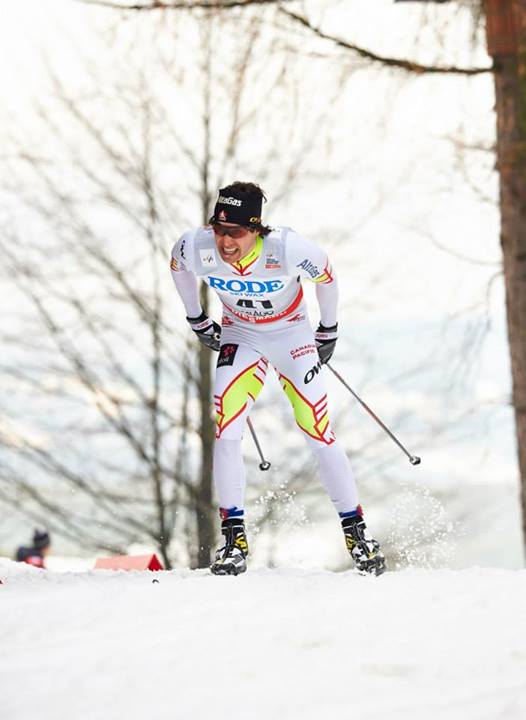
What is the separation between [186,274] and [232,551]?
5.41 ft

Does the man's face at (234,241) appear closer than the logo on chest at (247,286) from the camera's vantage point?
Yes

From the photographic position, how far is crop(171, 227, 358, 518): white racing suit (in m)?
5.58

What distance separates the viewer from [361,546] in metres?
5.89

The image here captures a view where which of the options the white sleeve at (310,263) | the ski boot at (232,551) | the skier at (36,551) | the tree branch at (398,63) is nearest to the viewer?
the white sleeve at (310,263)

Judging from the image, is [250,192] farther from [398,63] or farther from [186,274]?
[398,63]

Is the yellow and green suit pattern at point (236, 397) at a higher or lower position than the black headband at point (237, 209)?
lower

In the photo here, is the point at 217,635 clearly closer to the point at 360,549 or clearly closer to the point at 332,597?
the point at 332,597

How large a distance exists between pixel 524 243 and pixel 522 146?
33.4 inches

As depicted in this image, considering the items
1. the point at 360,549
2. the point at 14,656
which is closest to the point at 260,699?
the point at 14,656

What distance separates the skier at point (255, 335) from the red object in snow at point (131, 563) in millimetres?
1472

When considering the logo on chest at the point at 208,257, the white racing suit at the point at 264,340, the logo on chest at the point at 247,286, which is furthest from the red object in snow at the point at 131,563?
the logo on chest at the point at 208,257

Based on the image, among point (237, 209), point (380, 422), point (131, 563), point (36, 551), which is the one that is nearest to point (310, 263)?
point (237, 209)

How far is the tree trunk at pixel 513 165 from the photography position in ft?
28.6

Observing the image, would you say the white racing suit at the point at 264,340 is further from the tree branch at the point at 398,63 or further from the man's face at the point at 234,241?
the tree branch at the point at 398,63
